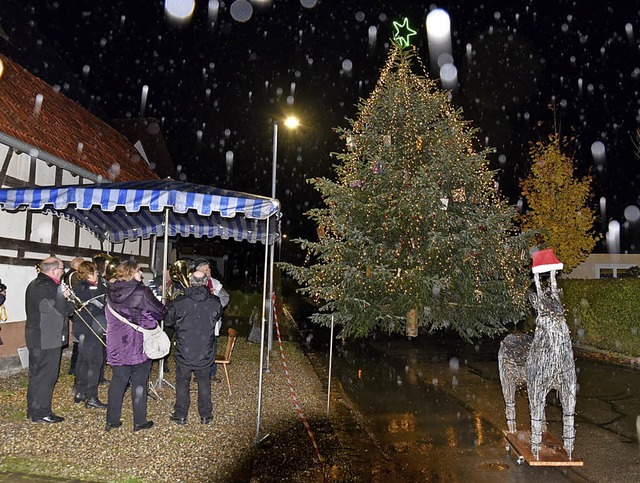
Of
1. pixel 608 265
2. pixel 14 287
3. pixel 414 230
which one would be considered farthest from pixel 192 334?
pixel 608 265

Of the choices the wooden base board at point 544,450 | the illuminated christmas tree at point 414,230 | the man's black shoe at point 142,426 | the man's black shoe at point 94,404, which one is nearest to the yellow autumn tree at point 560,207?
the illuminated christmas tree at point 414,230

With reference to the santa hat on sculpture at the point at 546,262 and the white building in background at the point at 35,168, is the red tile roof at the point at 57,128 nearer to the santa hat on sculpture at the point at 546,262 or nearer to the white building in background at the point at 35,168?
the white building in background at the point at 35,168

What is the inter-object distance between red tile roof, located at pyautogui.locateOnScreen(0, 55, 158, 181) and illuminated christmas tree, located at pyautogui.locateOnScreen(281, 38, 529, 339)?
522 centimetres

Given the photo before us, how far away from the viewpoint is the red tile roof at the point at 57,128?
9891 millimetres

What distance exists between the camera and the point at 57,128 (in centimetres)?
1201

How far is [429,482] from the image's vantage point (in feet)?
17.3

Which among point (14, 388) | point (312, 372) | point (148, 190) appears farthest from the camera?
point (312, 372)

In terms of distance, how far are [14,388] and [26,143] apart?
401 cm

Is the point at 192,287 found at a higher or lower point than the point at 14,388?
higher

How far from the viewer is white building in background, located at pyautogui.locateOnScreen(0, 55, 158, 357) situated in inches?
372

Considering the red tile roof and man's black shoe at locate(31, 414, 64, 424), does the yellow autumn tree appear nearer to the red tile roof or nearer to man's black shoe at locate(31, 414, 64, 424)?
the red tile roof

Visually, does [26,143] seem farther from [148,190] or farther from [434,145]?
[434,145]

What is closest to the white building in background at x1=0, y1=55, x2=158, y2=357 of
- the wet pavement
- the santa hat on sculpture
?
the wet pavement

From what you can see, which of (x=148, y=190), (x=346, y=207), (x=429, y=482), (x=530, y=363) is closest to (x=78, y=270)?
(x=148, y=190)
